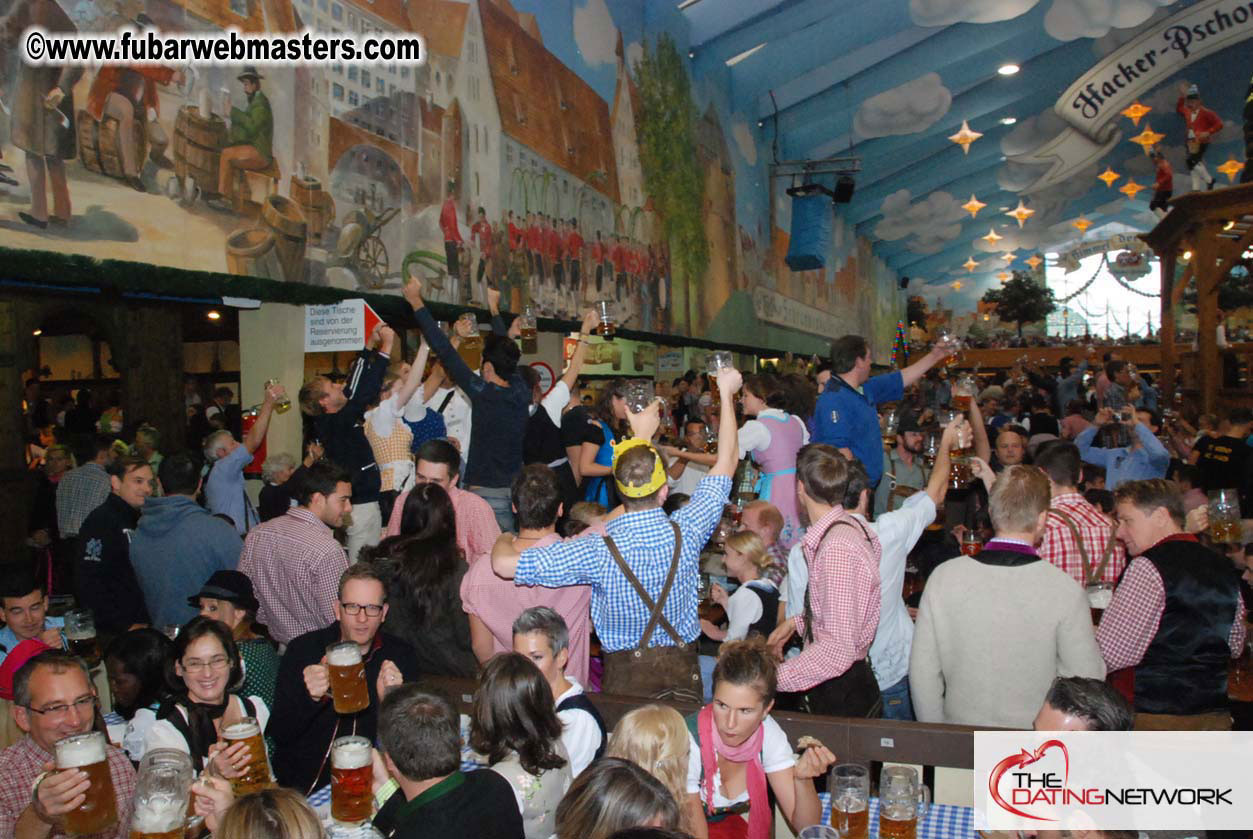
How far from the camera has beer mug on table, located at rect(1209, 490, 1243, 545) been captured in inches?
171

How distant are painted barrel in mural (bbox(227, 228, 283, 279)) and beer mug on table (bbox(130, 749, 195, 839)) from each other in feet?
15.2

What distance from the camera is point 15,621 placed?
365cm

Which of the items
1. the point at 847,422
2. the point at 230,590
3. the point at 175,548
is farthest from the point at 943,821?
the point at 175,548

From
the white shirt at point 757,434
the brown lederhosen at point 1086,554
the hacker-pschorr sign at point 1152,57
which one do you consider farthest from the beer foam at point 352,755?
the hacker-pschorr sign at point 1152,57

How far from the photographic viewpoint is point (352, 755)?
230 centimetres

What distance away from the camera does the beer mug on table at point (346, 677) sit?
8.79 ft

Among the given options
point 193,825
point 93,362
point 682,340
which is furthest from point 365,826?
point 682,340

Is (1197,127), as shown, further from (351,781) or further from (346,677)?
(351,781)

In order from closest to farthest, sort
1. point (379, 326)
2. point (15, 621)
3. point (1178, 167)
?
1. point (15, 621)
2. point (379, 326)
3. point (1178, 167)

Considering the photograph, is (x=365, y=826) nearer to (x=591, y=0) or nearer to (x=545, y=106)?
(x=545, y=106)

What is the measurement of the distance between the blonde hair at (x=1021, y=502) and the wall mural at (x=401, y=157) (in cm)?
462

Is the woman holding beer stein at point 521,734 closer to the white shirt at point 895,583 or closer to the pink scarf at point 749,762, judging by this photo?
the pink scarf at point 749,762

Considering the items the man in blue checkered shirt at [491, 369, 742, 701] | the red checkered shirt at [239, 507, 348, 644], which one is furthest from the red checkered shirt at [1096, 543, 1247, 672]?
the red checkered shirt at [239, 507, 348, 644]

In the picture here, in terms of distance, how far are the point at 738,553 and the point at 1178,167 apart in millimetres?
31003
